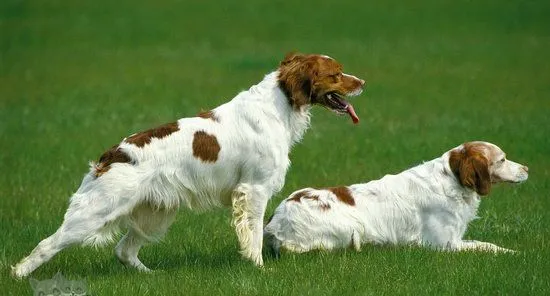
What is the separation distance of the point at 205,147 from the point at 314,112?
Answer: 1086cm

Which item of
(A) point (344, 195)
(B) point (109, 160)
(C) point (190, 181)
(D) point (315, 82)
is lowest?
(A) point (344, 195)

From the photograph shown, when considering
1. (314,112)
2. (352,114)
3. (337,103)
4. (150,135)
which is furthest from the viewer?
(314,112)

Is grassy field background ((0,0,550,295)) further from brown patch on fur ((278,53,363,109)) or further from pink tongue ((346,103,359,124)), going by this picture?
brown patch on fur ((278,53,363,109))

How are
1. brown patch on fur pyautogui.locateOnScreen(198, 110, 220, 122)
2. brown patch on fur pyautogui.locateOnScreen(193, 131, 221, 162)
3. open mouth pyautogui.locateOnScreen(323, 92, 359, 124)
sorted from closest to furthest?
brown patch on fur pyautogui.locateOnScreen(193, 131, 221, 162), brown patch on fur pyautogui.locateOnScreen(198, 110, 220, 122), open mouth pyautogui.locateOnScreen(323, 92, 359, 124)

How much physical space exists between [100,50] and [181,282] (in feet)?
66.9

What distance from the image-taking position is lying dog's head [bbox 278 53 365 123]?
29.8ft

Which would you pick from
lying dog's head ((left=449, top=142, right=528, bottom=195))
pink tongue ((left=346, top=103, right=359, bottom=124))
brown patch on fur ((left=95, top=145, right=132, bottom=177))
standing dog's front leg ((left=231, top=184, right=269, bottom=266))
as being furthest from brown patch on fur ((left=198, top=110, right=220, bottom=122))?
lying dog's head ((left=449, top=142, right=528, bottom=195))

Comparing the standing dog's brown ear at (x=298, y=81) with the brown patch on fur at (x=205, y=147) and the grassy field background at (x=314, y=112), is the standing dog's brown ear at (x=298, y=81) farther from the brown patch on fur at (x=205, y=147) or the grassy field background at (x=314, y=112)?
the grassy field background at (x=314, y=112)

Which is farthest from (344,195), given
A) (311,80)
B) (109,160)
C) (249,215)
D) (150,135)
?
(109,160)

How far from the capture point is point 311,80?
908 cm

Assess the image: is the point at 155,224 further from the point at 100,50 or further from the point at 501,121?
the point at 100,50

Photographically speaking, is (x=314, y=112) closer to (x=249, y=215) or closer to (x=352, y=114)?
(x=352, y=114)

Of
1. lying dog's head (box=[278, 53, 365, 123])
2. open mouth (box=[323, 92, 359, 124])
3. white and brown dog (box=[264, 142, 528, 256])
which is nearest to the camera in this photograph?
lying dog's head (box=[278, 53, 365, 123])

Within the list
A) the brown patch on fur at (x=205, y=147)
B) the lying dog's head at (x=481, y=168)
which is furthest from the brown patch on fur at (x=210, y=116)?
the lying dog's head at (x=481, y=168)
